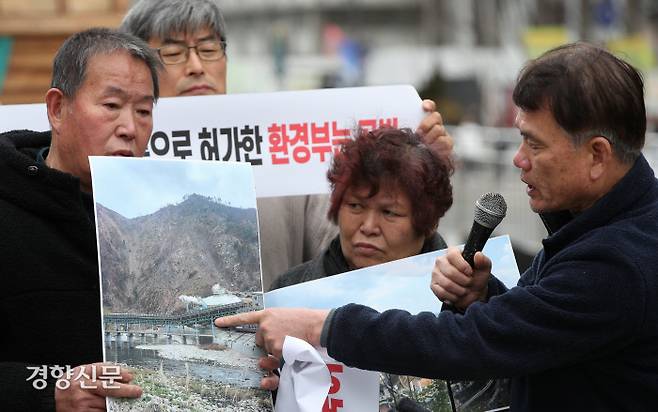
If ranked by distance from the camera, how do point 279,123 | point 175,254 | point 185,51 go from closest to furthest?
point 175,254 → point 279,123 → point 185,51

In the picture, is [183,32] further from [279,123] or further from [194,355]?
[194,355]

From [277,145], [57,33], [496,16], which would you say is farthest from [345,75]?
[277,145]

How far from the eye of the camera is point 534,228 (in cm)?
1570

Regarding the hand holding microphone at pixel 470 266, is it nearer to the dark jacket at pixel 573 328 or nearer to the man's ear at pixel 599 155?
the dark jacket at pixel 573 328

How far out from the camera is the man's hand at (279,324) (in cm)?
348

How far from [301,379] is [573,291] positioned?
0.89 m

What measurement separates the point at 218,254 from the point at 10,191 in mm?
627

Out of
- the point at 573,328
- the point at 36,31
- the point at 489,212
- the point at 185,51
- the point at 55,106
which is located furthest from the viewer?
the point at 36,31

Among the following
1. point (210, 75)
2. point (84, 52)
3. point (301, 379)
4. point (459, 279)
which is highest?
point (210, 75)

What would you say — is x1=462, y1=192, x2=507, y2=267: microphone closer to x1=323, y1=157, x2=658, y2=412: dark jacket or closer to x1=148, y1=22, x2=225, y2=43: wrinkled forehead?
x1=323, y1=157, x2=658, y2=412: dark jacket

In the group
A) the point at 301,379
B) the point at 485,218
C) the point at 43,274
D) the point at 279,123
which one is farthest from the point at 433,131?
the point at 43,274

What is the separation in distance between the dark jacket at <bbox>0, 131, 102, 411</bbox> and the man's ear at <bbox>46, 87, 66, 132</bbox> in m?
0.14

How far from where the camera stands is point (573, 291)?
3109 mm

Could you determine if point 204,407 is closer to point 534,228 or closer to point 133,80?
point 133,80
